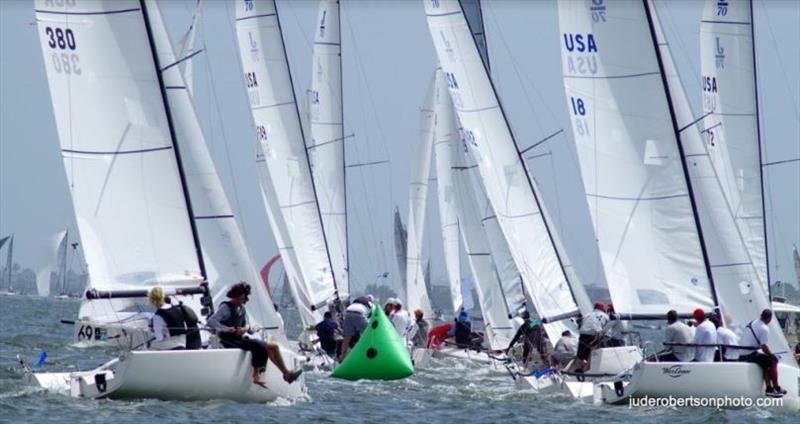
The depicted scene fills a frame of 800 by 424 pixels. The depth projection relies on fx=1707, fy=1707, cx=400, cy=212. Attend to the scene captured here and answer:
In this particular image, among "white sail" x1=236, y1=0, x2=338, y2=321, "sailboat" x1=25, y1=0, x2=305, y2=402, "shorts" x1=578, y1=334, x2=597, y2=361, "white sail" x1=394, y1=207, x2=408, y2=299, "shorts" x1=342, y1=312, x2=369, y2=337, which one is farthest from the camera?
"white sail" x1=394, y1=207, x2=408, y2=299

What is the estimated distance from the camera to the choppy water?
56.7 feet

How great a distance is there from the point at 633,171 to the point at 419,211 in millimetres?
17982

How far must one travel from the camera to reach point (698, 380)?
1919 cm

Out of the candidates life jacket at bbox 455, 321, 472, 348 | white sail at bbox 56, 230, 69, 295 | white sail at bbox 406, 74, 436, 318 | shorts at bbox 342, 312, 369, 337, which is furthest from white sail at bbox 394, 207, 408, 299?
white sail at bbox 56, 230, 69, 295

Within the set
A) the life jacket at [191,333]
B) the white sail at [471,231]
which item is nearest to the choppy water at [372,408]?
the life jacket at [191,333]

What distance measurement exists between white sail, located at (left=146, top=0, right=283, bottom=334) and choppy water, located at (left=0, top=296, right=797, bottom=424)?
1.48 metres

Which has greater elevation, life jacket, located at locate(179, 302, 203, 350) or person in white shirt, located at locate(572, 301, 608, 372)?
life jacket, located at locate(179, 302, 203, 350)

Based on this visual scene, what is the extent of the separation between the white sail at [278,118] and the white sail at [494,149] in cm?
499

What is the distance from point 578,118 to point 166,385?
8.18 m

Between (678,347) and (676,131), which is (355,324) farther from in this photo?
(678,347)

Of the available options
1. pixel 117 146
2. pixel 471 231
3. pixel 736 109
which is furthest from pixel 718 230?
pixel 471 231

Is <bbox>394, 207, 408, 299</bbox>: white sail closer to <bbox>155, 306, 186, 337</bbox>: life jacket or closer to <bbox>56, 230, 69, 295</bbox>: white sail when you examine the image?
<bbox>155, 306, 186, 337</bbox>: life jacket

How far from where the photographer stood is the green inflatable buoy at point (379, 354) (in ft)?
73.1

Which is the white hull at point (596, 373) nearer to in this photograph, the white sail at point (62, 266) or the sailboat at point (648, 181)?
the sailboat at point (648, 181)
